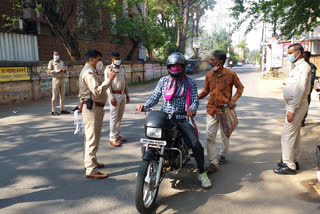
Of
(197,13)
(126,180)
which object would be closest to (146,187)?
(126,180)

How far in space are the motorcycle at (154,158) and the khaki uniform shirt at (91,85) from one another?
92 cm

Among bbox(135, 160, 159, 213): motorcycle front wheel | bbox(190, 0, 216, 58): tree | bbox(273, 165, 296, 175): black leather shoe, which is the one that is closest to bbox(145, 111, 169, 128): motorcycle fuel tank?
bbox(135, 160, 159, 213): motorcycle front wheel

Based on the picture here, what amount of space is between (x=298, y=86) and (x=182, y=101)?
1710 mm

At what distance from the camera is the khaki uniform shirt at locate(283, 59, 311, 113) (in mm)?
3998

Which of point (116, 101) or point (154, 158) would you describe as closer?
point (154, 158)

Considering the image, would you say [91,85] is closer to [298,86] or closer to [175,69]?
[175,69]

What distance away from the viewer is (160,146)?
11.1 feet

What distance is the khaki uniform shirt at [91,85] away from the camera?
3895 millimetres

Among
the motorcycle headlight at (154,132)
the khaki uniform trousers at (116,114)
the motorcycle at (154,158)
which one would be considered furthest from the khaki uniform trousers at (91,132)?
the khaki uniform trousers at (116,114)

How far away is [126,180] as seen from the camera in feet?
13.7

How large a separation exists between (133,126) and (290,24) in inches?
209

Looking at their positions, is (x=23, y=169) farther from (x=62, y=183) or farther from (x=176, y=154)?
(x=176, y=154)

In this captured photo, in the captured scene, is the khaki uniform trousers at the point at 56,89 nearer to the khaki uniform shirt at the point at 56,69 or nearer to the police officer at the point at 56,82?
the police officer at the point at 56,82

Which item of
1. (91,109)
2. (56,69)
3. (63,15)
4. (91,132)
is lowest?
(91,132)
